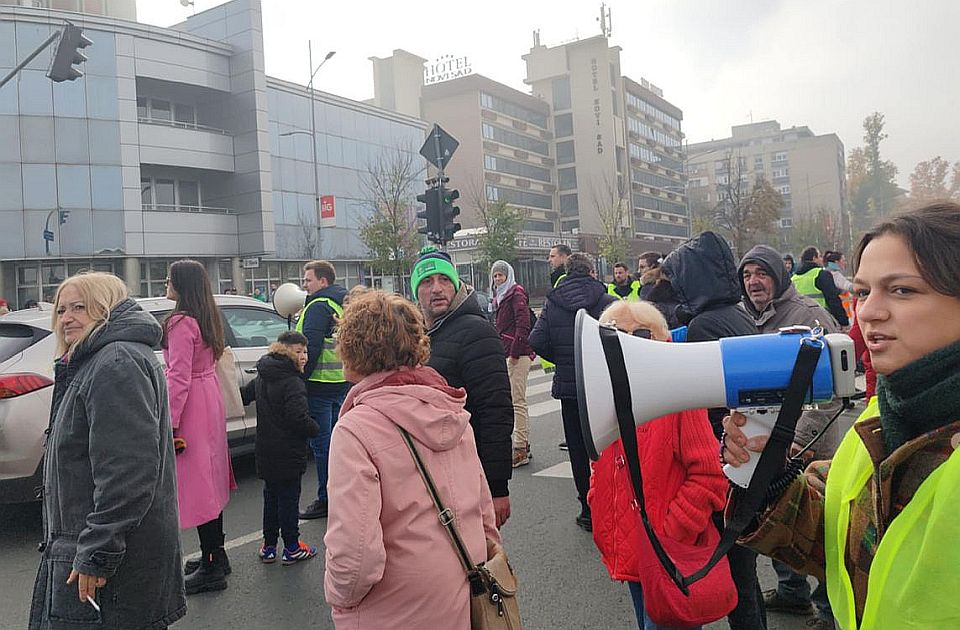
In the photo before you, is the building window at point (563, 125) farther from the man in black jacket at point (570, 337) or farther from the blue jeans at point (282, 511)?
the blue jeans at point (282, 511)

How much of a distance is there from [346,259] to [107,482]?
1505 inches

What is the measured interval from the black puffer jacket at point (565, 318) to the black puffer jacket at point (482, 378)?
187cm

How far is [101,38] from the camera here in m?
30.8

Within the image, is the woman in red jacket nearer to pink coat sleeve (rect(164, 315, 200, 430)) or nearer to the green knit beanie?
the green knit beanie

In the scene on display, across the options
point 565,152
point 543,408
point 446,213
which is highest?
point 565,152

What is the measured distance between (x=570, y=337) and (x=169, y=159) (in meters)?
32.2

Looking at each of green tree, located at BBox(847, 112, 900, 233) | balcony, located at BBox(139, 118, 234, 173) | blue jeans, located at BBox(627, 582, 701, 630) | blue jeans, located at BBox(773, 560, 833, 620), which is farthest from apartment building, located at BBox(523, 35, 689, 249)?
blue jeans, located at BBox(627, 582, 701, 630)

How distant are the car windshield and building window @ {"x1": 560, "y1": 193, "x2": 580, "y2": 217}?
222ft

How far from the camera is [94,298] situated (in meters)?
2.82

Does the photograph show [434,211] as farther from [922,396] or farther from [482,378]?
[922,396]

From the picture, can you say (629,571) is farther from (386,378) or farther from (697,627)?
(386,378)

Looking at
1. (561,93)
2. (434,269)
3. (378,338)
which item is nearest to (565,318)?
(434,269)

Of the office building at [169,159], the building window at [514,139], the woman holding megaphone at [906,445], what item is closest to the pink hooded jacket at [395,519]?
the woman holding megaphone at [906,445]

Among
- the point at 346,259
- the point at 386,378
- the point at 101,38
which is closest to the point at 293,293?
the point at 386,378
